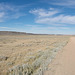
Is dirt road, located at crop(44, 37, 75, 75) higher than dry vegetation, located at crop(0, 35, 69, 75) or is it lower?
higher

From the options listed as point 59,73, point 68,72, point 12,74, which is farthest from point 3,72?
point 68,72

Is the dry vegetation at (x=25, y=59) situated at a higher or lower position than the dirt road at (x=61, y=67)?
lower

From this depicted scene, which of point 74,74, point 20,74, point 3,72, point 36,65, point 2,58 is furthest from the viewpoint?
point 2,58

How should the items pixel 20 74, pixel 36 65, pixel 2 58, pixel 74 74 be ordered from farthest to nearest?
pixel 2 58, pixel 36 65, pixel 20 74, pixel 74 74

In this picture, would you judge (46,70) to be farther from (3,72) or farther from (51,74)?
(3,72)

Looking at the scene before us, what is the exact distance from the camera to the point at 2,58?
10.9m

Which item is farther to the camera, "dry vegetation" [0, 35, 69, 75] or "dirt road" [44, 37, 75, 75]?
"dry vegetation" [0, 35, 69, 75]

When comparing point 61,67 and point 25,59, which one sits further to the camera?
point 25,59

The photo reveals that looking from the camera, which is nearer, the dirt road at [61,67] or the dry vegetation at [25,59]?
the dirt road at [61,67]

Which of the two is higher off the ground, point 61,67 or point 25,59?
point 61,67

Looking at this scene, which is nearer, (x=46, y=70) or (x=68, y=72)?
(x=68, y=72)

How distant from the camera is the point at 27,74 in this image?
20.9 feet

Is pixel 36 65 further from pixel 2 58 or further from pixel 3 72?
pixel 2 58

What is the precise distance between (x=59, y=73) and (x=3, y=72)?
148 inches
